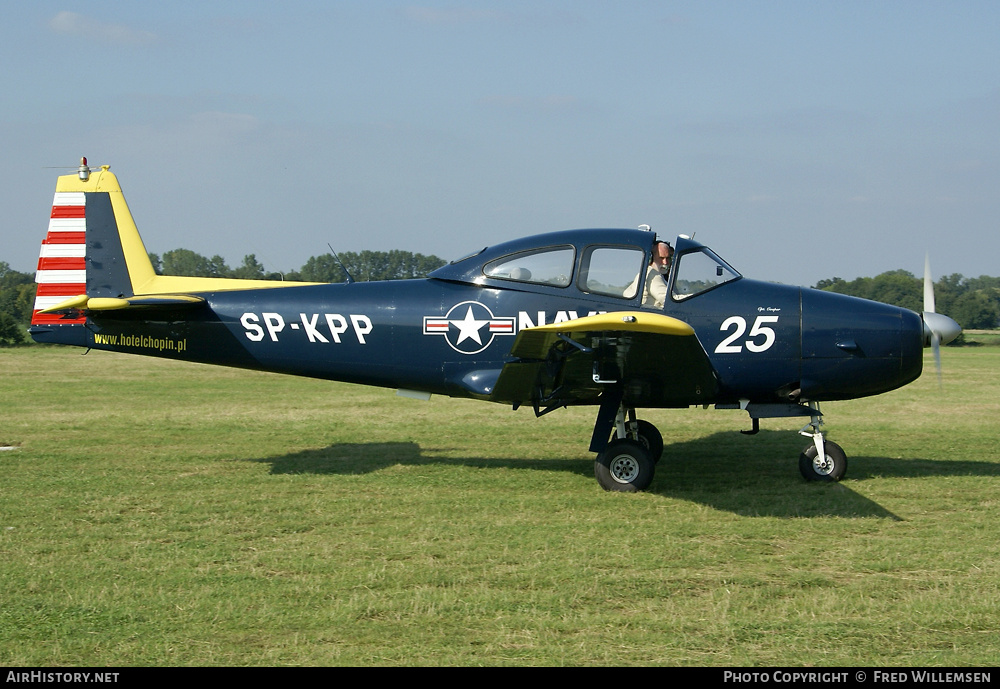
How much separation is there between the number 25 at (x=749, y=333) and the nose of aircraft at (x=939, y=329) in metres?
1.51

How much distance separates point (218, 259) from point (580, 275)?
22993mm

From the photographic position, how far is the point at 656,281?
775 centimetres

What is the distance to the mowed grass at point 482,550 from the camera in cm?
415

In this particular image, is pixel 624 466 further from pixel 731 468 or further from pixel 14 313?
pixel 14 313

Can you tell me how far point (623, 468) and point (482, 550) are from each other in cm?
236

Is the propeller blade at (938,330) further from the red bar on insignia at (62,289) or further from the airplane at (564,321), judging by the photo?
the red bar on insignia at (62,289)

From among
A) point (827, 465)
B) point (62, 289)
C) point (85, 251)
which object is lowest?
point (827, 465)

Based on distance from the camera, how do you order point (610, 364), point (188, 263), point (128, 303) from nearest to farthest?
point (610, 364), point (128, 303), point (188, 263)

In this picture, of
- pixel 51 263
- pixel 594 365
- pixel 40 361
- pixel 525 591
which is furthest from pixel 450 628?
pixel 40 361

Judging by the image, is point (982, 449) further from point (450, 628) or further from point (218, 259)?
point (218, 259)

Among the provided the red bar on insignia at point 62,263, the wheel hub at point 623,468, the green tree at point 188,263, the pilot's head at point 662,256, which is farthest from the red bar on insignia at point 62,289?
the green tree at point 188,263

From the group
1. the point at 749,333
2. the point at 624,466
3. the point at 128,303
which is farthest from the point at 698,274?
the point at 128,303

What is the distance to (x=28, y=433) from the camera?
36.0ft

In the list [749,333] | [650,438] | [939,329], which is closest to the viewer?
[749,333]
